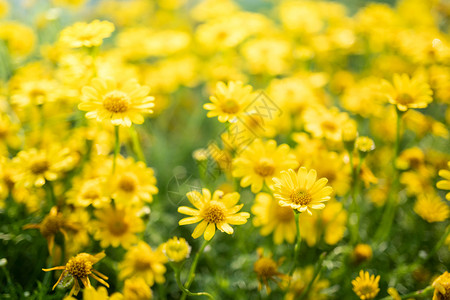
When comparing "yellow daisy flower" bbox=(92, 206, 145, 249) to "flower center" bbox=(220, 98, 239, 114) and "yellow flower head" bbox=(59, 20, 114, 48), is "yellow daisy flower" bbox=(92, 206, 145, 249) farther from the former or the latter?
"yellow flower head" bbox=(59, 20, 114, 48)

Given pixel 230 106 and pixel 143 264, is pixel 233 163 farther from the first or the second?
pixel 143 264

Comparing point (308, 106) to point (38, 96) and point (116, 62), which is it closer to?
point (116, 62)

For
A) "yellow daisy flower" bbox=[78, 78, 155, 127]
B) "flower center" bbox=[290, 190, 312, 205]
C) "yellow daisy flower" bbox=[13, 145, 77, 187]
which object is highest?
"yellow daisy flower" bbox=[78, 78, 155, 127]

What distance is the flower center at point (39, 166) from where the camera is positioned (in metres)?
1.40

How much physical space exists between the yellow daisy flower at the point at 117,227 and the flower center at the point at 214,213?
0.37m

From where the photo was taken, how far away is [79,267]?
1.12 m

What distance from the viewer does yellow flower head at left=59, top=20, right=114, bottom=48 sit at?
1509mm

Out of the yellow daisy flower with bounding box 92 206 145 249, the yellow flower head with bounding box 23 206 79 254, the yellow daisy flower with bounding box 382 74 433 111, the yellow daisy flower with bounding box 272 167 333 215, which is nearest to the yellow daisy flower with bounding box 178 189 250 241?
the yellow daisy flower with bounding box 272 167 333 215

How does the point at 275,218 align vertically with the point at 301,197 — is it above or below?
below

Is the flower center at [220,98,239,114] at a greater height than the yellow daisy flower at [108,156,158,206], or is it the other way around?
the flower center at [220,98,239,114]

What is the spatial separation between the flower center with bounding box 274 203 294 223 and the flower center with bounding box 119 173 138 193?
55 cm

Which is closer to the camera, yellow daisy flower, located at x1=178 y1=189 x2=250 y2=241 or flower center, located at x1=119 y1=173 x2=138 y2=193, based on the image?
yellow daisy flower, located at x1=178 y1=189 x2=250 y2=241

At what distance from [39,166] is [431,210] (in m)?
1.59

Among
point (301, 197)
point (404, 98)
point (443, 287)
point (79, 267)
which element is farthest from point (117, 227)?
point (404, 98)
